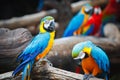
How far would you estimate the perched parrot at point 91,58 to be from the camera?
2.56 m

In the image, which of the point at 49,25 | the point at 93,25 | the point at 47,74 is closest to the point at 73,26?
the point at 93,25

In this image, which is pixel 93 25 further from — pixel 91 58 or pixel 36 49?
pixel 36 49

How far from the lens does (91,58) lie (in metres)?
2.70

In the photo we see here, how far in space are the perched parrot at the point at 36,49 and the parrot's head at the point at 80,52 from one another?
29 centimetres

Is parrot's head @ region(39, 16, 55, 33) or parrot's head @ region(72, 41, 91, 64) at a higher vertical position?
parrot's head @ region(39, 16, 55, 33)

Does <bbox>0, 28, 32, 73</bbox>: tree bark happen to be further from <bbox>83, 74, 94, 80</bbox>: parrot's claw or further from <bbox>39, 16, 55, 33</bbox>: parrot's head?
<bbox>83, 74, 94, 80</bbox>: parrot's claw

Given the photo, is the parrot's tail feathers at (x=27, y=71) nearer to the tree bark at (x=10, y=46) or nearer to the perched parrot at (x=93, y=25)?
the tree bark at (x=10, y=46)

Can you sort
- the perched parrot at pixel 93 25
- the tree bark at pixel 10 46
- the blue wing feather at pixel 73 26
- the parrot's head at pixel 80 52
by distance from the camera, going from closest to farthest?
the parrot's head at pixel 80 52 < the tree bark at pixel 10 46 < the blue wing feather at pixel 73 26 < the perched parrot at pixel 93 25

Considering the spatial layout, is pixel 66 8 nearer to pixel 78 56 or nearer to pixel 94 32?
pixel 94 32

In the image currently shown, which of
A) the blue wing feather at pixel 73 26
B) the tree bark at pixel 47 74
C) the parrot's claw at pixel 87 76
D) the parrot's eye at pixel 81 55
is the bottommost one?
the parrot's claw at pixel 87 76

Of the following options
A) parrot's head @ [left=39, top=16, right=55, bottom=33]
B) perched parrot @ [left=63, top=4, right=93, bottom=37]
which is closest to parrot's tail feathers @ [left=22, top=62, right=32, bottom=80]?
parrot's head @ [left=39, top=16, right=55, bottom=33]

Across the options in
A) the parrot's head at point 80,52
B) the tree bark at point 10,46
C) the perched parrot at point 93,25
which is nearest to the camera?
the parrot's head at point 80,52

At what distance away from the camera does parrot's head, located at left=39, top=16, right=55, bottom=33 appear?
108 inches

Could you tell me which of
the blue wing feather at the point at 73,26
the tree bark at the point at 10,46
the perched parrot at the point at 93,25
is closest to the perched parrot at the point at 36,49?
the tree bark at the point at 10,46
